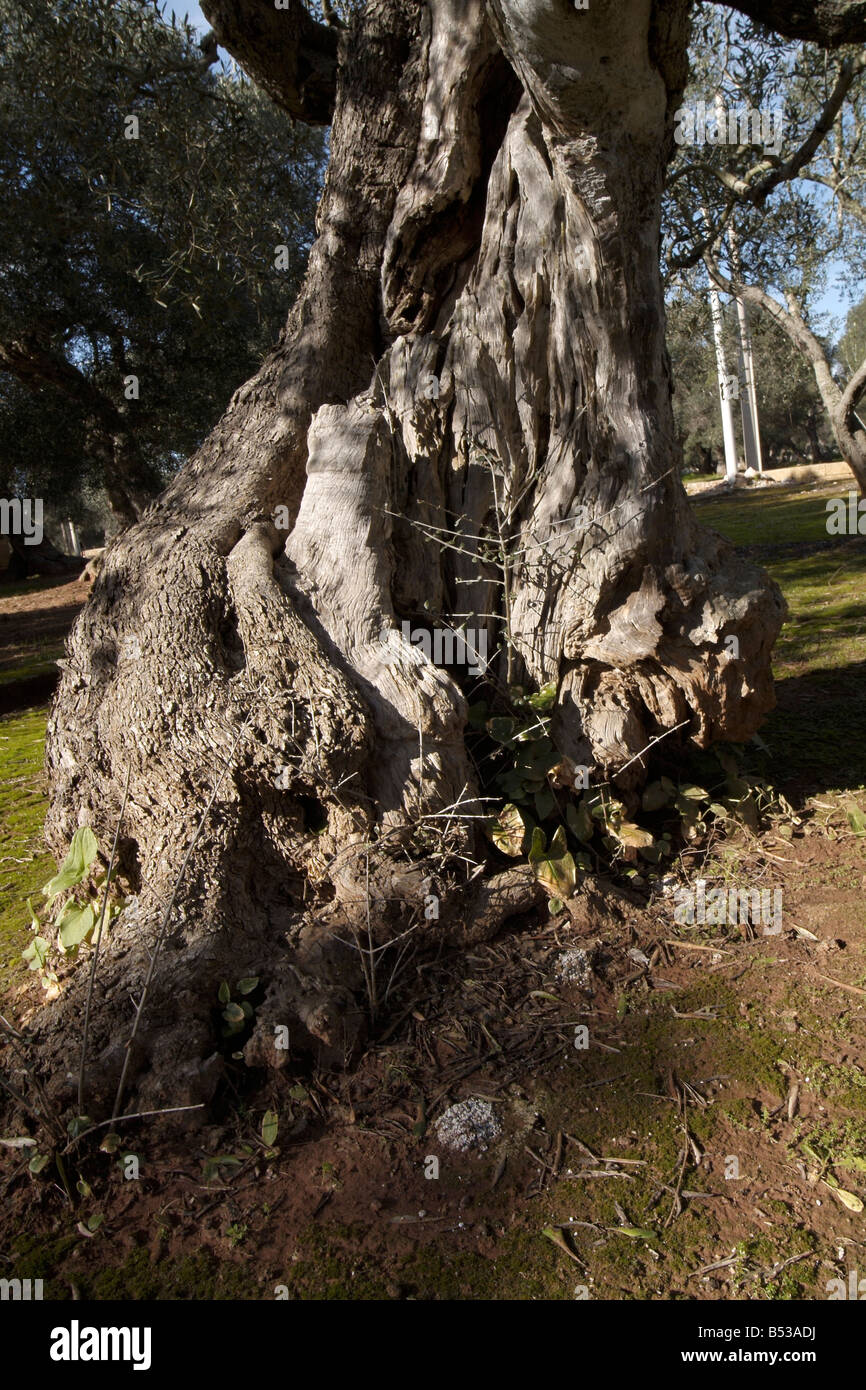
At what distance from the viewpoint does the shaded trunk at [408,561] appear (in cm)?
306

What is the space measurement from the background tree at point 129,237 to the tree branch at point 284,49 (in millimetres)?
808

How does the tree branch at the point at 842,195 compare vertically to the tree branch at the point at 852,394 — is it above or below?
above

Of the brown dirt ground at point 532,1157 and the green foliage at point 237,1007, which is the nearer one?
the brown dirt ground at point 532,1157

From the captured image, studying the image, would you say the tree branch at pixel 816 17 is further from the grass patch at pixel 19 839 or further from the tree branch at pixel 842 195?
the tree branch at pixel 842 195

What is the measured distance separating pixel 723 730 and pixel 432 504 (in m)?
1.60

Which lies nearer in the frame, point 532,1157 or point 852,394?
point 532,1157

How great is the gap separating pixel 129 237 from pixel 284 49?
16.3 ft

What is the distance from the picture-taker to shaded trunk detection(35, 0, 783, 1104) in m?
3.06

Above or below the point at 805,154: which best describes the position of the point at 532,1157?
below

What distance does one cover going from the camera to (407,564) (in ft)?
12.8

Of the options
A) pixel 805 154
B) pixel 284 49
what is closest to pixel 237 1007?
pixel 284 49

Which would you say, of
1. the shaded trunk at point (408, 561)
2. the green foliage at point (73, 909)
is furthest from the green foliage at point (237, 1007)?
the green foliage at point (73, 909)

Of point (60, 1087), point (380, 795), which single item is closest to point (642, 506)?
point (380, 795)

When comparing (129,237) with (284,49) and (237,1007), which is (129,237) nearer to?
(284,49)
